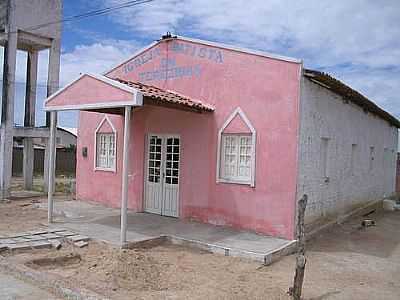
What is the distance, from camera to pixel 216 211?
32.8ft

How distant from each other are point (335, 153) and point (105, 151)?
6.88 metres

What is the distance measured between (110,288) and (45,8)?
1324 cm

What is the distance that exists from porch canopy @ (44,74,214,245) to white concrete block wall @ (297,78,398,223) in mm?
2436

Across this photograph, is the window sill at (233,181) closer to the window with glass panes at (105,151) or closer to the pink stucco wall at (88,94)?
the pink stucco wall at (88,94)

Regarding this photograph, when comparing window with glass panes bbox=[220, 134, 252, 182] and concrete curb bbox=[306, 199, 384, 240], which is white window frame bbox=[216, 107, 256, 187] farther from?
concrete curb bbox=[306, 199, 384, 240]

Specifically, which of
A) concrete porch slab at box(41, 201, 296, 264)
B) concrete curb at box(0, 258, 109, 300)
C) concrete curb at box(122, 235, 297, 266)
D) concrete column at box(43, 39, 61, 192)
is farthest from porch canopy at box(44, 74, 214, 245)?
concrete column at box(43, 39, 61, 192)

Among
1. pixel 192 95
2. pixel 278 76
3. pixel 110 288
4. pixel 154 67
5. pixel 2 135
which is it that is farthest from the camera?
pixel 2 135

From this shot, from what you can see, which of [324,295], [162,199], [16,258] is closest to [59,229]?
[16,258]

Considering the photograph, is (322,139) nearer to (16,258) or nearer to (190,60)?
(190,60)

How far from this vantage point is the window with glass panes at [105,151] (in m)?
12.8

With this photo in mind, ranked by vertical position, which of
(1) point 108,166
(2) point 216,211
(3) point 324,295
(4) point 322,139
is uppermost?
(4) point 322,139

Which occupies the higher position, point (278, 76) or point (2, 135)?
point (278, 76)

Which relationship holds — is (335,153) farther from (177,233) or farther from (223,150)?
(177,233)

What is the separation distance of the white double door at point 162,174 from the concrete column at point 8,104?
6207mm
